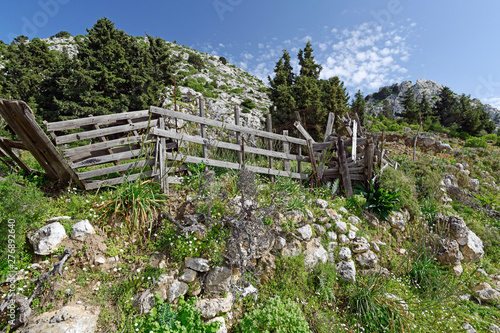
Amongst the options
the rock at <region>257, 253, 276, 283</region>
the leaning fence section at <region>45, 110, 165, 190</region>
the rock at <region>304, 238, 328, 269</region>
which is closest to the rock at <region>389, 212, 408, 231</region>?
the rock at <region>304, 238, 328, 269</region>

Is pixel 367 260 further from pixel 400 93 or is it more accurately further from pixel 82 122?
pixel 400 93

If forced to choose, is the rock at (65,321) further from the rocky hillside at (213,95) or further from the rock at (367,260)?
the rocky hillside at (213,95)

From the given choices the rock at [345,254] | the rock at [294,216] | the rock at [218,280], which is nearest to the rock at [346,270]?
the rock at [345,254]

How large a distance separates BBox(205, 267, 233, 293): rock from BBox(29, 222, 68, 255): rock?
2.31 meters

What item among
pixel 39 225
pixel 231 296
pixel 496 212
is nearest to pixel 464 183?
pixel 496 212

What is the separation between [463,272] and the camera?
523cm

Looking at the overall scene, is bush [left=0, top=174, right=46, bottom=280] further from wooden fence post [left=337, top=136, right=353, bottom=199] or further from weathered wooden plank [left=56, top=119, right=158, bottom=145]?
wooden fence post [left=337, top=136, right=353, bottom=199]

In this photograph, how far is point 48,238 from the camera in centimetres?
310

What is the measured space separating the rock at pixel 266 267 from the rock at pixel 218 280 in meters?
0.63

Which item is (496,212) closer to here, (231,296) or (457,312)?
(457,312)

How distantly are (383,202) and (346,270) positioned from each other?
2.67 m

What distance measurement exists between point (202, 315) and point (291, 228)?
223cm

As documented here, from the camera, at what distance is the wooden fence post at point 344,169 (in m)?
6.42

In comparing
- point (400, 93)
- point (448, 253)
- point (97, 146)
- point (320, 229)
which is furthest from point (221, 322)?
point (400, 93)
